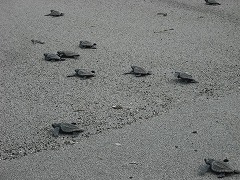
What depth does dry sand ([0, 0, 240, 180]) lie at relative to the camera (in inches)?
181

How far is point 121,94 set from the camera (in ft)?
20.0

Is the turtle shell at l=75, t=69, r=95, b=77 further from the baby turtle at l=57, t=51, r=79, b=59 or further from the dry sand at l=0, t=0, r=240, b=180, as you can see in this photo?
the baby turtle at l=57, t=51, r=79, b=59

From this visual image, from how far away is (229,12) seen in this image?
988 centimetres

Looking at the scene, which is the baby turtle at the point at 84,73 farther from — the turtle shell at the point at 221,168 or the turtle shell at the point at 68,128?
the turtle shell at the point at 221,168

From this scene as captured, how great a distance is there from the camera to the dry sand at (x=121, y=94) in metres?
4.59

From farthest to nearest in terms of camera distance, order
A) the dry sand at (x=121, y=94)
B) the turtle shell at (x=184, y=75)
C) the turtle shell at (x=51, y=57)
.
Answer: the turtle shell at (x=51, y=57) < the turtle shell at (x=184, y=75) < the dry sand at (x=121, y=94)

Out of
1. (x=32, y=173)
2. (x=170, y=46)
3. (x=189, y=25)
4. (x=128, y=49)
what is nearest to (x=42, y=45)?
(x=128, y=49)

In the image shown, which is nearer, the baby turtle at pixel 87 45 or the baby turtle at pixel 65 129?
the baby turtle at pixel 65 129

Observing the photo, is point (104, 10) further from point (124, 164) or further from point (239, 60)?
point (124, 164)

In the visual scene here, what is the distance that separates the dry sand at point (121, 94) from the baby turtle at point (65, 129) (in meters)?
0.08

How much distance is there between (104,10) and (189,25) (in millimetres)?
2229

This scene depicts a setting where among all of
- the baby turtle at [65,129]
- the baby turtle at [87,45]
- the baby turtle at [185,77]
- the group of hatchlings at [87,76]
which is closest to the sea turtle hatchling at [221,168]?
the group of hatchlings at [87,76]

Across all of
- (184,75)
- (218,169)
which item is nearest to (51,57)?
(184,75)

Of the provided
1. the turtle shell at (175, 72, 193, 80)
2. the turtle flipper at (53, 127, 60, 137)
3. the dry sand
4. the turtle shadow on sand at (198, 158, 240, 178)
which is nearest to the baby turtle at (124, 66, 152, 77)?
the dry sand
